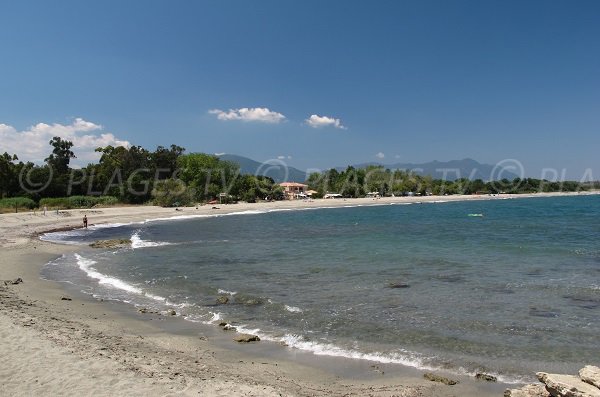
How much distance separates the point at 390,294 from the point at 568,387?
9191 millimetres

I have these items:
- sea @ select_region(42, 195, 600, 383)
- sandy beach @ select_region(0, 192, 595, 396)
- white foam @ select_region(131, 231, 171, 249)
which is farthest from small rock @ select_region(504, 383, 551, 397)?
white foam @ select_region(131, 231, 171, 249)

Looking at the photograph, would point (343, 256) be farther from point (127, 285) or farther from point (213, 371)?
point (213, 371)

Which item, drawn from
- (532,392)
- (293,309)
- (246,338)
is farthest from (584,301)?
(246,338)

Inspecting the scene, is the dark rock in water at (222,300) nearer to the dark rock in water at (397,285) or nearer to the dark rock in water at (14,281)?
the dark rock in water at (397,285)

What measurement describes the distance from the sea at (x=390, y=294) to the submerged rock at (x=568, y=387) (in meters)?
2.02

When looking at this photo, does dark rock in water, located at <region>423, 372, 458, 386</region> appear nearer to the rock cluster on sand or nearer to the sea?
the sea

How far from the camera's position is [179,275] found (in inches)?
749

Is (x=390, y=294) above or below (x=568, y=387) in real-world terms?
below

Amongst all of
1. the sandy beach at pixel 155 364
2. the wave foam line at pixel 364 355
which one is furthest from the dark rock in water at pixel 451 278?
the sandy beach at pixel 155 364

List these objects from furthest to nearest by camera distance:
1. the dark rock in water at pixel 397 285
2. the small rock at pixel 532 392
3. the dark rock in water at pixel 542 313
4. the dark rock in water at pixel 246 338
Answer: the dark rock in water at pixel 397 285 → the dark rock in water at pixel 542 313 → the dark rock in water at pixel 246 338 → the small rock at pixel 532 392

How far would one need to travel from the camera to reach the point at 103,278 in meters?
18.4

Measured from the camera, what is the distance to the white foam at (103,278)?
16.4 metres

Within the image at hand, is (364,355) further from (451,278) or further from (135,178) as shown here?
(135,178)

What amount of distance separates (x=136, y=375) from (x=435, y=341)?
21.9ft
